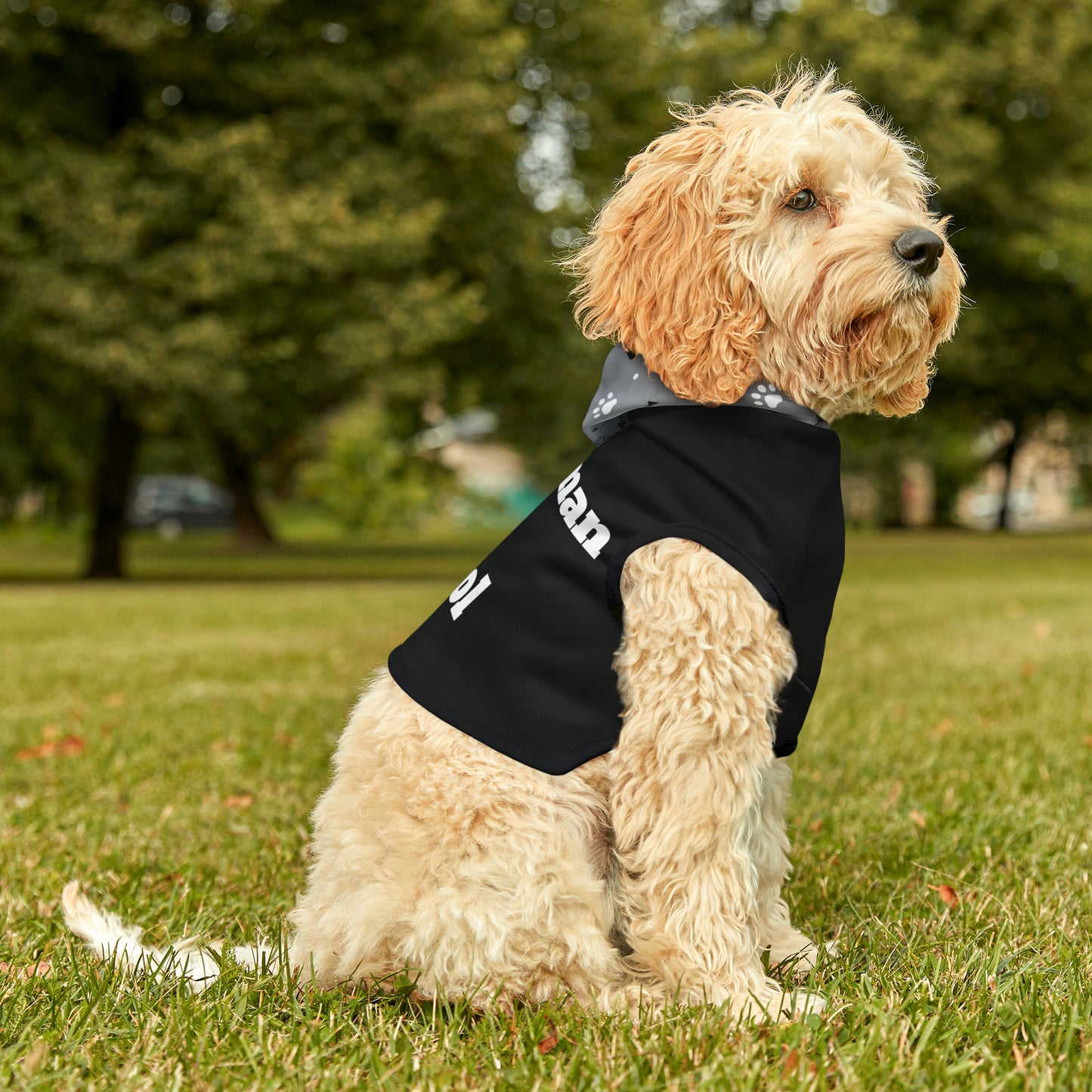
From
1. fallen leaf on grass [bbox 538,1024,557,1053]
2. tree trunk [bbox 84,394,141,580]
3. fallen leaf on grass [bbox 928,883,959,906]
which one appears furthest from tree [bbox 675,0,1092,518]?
fallen leaf on grass [bbox 538,1024,557,1053]

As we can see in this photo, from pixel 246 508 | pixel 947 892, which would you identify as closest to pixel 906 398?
pixel 947 892

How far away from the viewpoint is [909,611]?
41.9 feet

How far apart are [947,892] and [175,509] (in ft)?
163

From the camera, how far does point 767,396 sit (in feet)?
9.71

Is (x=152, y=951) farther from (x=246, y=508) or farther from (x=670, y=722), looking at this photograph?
(x=246, y=508)

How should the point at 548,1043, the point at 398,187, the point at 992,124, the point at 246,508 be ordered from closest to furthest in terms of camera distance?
1. the point at 548,1043
2. the point at 398,187
3. the point at 992,124
4. the point at 246,508

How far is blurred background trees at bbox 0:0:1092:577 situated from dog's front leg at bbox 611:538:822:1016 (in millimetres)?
9863

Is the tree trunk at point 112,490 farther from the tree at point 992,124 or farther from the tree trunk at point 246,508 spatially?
the tree at point 992,124

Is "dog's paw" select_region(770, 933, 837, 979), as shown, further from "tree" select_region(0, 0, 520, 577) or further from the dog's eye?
"tree" select_region(0, 0, 520, 577)

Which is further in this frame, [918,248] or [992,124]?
[992,124]

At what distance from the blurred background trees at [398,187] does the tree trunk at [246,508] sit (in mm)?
5752

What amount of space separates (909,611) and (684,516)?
1071cm

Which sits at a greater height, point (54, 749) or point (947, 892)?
point (947, 892)

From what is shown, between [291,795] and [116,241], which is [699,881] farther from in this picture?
[116,241]
